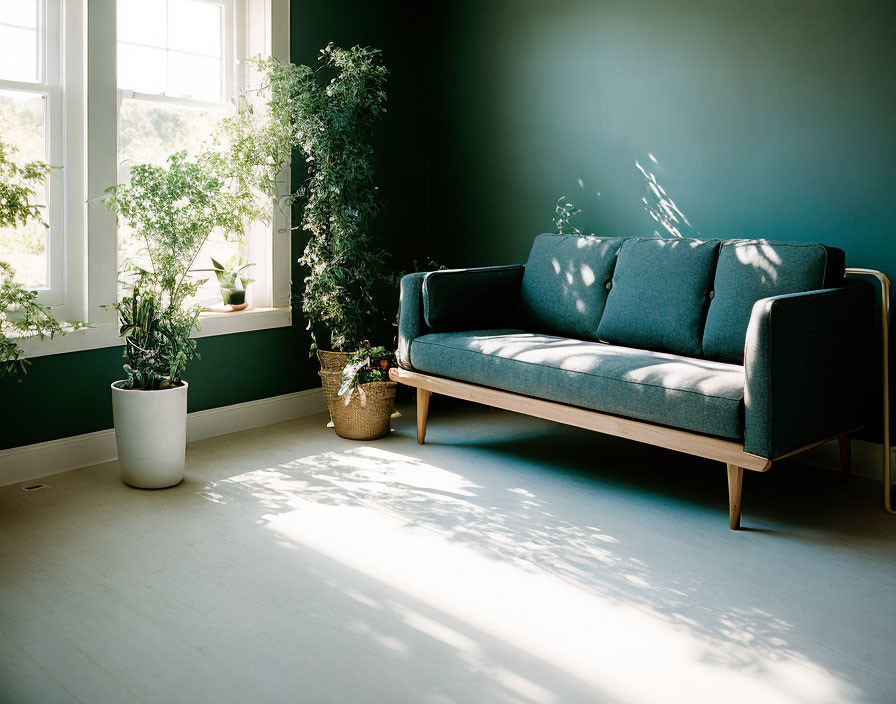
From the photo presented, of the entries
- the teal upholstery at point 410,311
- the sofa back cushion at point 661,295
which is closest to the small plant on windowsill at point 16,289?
the teal upholstery at point 410,311

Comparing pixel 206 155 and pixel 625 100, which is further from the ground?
pixel 625 100

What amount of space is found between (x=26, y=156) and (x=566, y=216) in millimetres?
2505

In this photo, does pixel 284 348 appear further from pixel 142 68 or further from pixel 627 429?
pixel 627 429

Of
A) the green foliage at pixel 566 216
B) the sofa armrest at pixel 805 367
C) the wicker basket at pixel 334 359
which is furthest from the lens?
the green foliage at pixel 566 216

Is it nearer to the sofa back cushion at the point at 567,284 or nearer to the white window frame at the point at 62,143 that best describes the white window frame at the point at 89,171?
the white window frame at the point at 62,143

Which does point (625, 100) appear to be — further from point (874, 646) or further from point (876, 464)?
point (874, 646)

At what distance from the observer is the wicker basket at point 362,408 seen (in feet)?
13.1

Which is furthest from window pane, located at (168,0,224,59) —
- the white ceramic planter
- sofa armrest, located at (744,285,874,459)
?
sofa armrest, located at (744,285,874,459)

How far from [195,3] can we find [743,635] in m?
3.52

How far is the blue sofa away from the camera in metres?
2.87

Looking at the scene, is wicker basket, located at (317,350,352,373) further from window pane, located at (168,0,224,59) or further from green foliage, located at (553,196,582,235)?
window pane, located at (168,0,224,59)

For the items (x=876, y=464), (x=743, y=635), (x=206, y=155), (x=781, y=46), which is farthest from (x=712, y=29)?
(x=743, y=635)

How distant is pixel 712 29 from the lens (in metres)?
3.87

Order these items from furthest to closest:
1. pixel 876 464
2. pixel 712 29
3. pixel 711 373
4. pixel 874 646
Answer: pixel 712 29, pixel 876 464, pixel 711 373, pixel 874 646
